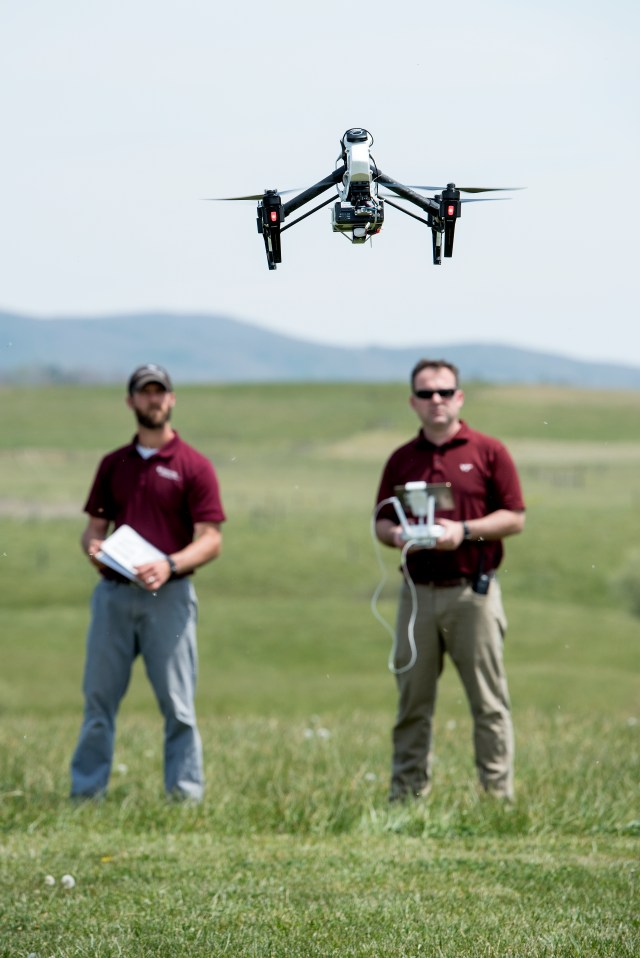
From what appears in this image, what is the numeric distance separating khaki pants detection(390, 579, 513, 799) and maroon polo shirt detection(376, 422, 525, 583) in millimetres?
116

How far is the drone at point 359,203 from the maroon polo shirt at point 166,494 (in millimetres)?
4324

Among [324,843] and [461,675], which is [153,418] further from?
[324,843]

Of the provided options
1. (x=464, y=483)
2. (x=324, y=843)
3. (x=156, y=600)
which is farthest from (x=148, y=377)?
(x=324, y=843)

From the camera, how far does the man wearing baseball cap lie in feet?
24.8

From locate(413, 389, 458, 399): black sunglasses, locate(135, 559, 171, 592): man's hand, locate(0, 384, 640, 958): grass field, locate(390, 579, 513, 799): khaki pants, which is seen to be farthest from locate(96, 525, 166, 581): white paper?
locate(413, 389, 458, 399): black sunglasses

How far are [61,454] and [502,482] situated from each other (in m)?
78.4

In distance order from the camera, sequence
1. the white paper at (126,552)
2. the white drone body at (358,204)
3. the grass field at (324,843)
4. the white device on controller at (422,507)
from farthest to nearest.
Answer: the white paper at (126,552) < the white device on controller at (422,507) < the grass field at (324,843) < the white drone body at (358,204)

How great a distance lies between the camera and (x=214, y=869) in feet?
19.7

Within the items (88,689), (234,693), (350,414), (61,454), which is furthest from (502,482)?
(350,414)

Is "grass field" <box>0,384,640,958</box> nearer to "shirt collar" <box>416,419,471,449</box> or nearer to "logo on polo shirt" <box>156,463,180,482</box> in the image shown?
"logo on polo shirt" <box>156,463,180,482</box>

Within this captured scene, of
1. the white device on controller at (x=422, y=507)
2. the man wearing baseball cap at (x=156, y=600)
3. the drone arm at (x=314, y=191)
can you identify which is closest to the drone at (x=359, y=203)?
A: the drone arm at (x=314, y=191)

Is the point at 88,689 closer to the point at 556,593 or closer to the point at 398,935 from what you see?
the point at 398,935

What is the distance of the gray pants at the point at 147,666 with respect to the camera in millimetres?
7555

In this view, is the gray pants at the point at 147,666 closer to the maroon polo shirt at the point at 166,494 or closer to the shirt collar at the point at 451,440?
the maroon polo shirt at the point at 166,494
